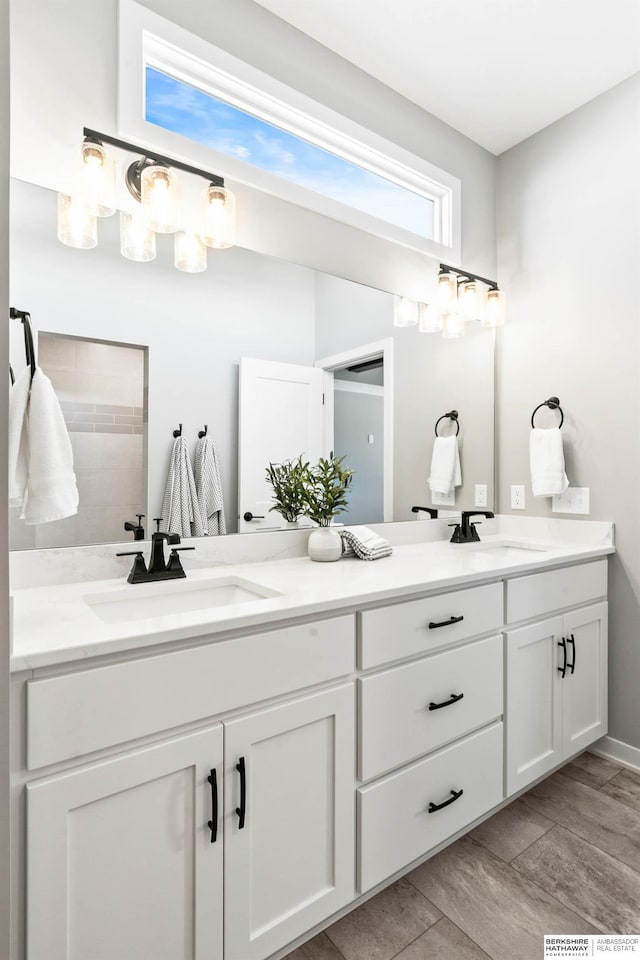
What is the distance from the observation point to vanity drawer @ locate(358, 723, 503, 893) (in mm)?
1315

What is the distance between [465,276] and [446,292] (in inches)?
6.8

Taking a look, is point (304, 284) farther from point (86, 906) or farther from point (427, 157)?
point (86, 906)

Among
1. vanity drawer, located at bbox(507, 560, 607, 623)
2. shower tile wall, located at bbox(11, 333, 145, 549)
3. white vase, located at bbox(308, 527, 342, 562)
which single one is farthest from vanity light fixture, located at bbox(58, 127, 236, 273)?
vanity drawer, located at bbox(507, 560, 607, 623)

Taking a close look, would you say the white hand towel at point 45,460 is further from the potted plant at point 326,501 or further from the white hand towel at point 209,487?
the potted plant at point 326,501

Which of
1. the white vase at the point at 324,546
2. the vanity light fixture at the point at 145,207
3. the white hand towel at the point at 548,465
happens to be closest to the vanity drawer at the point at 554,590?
the white hand towel at the point at 548,465

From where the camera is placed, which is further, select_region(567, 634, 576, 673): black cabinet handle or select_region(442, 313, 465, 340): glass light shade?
select_region(442, 313, 465, 340): glass light shade

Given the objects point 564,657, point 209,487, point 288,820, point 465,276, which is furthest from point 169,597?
point 465,276

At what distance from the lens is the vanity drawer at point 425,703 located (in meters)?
1.31

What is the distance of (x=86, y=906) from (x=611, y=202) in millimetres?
2791

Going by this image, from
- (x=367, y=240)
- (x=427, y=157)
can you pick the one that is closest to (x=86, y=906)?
(x=367, y=240)

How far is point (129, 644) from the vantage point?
0.95 m

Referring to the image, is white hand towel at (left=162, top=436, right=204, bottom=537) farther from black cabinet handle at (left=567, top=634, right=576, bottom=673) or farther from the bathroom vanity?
black cabinet handle at (left=567, top=634, right=576, bottom=673)

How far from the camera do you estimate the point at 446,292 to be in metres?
2.27

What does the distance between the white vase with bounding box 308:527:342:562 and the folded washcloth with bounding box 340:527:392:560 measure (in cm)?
6
